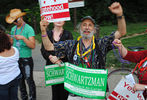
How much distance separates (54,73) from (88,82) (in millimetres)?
732

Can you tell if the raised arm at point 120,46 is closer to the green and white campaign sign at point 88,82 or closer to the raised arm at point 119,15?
the raised arm at point 119,15


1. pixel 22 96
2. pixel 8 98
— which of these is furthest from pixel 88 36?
pixel 22 96

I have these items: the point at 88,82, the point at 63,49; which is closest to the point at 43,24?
the point at 63,49

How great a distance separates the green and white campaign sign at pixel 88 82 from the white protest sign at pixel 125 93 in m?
0.26

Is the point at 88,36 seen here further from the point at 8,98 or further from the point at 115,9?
the point at 8,98

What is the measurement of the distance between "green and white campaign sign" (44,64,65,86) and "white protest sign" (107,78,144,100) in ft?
2.82

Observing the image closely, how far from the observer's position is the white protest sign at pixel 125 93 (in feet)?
7.59

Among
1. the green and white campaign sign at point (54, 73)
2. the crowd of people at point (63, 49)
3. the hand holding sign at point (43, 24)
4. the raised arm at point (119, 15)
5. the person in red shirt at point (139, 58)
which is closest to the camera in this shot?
the raised arm at point (119, 15)

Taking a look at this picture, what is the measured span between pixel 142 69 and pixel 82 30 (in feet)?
3.12

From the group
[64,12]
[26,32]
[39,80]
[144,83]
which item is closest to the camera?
[144,83]

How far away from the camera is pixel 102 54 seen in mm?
2441

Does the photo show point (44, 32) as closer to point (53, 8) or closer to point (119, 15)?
point (53, 8)

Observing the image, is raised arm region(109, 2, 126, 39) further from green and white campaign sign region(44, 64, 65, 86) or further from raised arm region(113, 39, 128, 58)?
green and white campaign sign region(44, 64, 65, 86)

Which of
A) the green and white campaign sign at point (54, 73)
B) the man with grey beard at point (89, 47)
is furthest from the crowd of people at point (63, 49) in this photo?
the green and white campaign sign at point (54, 73)
